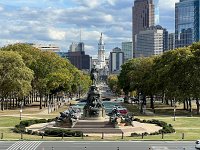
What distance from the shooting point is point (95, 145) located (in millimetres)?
53375

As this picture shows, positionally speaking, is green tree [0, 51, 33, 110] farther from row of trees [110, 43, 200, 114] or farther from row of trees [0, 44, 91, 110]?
row of trees [110, 43, 200, 114]

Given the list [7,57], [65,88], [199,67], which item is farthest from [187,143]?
[65,88]

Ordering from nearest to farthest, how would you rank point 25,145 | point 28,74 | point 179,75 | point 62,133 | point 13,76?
point 25,145 < point 62,133 < point 179,75 < point 13,76 < point 28,74

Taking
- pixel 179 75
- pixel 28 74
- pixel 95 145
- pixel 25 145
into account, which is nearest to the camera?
pixel 25 145

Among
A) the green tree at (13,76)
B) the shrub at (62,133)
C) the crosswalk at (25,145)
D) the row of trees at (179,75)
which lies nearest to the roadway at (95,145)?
the crosswalk at (25,145)

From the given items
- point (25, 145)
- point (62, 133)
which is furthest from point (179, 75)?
point (25, 145)

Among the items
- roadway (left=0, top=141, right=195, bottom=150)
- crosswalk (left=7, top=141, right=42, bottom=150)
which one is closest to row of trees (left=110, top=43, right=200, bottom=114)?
roadway (left=0, top=141, right=195, bottom=150)

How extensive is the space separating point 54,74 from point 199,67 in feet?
137

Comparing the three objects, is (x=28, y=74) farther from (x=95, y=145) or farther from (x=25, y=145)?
(x=95, y=145)

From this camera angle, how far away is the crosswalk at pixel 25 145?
166ft

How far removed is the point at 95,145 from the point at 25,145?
7.80 m

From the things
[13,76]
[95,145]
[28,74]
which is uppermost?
[28,74]

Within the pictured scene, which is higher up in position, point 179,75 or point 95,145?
point 179,75

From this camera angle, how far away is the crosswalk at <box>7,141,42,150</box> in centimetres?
5050
